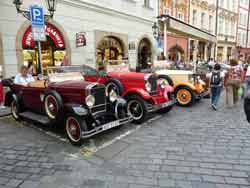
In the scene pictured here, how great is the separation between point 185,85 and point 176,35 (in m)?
12.2

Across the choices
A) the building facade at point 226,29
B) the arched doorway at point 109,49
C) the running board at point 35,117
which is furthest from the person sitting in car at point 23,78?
the building facade at point 226,29

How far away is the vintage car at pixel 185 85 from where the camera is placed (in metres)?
6.81

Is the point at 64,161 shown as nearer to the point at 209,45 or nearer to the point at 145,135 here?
the point at 145,135

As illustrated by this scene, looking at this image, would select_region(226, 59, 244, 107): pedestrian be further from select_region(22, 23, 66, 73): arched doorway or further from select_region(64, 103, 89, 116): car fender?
select_region(22, 23, 66, 73): arched doorway

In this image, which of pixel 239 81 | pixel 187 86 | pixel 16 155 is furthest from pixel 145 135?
pixel 239 81

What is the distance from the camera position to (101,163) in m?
3.25

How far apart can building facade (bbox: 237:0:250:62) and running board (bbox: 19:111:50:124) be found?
1235 inches

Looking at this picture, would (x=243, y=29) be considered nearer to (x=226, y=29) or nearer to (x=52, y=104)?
(x=226, y=29)

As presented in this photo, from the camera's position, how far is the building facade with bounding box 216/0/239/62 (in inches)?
1000

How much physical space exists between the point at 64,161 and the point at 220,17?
89.1 feet

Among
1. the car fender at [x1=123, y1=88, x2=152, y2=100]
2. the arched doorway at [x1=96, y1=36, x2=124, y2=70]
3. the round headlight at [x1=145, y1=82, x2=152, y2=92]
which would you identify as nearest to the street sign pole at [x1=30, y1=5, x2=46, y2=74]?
the car fender at [x1=123, y1=88, x2=152, y2=100]

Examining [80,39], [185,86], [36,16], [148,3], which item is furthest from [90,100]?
[148,3]

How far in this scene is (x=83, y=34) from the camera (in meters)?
10.3

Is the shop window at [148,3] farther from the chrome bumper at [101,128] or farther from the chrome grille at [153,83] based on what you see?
the chrome bumper at [101,128]
